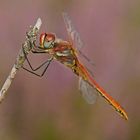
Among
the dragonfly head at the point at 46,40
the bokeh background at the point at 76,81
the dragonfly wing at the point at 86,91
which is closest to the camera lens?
the dragonfly head at the point at 46,40

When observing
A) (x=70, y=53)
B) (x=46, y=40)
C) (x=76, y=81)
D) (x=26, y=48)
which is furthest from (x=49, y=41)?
(x=76, y=81)

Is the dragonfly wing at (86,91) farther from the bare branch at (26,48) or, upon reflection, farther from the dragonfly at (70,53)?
the bare branch at (26,48)

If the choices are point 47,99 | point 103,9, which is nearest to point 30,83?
point 47,99

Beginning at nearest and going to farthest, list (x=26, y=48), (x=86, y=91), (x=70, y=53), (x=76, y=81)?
(x=26, y=48), (x=70, y=53), (x=86, y=91), (x=76, y=81)

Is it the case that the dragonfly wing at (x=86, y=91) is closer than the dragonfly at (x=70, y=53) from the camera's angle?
No

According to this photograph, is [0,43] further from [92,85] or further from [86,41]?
[92,85]

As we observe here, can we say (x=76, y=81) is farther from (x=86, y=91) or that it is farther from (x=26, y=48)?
(x=26, y=48)

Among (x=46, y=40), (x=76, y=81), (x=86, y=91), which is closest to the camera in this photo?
(x=46, y=40)

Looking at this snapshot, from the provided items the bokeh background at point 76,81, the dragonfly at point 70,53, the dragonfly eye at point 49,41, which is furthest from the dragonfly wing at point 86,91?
the bokeh background at point 76,81
